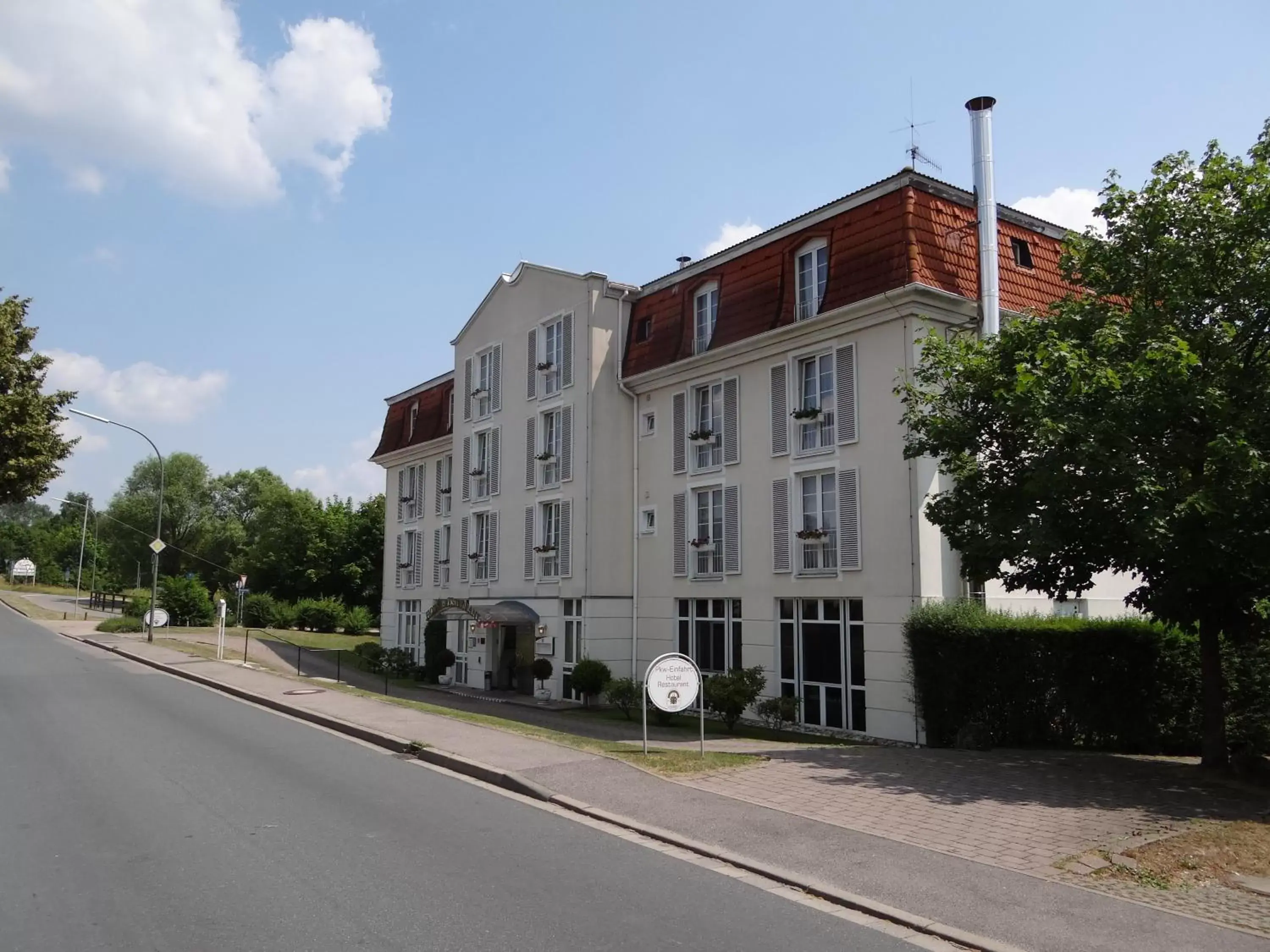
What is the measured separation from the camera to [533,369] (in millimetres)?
29875

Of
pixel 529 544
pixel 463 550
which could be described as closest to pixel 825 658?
pixel 529 544

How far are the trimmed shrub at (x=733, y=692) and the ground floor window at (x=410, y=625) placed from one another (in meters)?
19.7

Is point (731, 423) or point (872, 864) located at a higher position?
point (731, 423)

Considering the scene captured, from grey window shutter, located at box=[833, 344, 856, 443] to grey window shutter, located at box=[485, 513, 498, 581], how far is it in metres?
14.2

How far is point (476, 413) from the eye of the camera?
108 feet

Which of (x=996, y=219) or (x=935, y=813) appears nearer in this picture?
(x=935, y=813)

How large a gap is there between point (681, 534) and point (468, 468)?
1134cm

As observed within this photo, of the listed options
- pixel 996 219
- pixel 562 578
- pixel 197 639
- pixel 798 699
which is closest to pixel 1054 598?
pixel 798 699

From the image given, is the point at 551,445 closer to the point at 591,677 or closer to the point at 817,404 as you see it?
the point at 591,677

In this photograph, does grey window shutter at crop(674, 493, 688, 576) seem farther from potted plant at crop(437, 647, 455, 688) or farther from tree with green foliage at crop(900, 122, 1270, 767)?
potted plant at crop(437, 647, 455, 688)

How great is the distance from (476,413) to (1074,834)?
87.5ft

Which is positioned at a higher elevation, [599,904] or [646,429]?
[646,429]

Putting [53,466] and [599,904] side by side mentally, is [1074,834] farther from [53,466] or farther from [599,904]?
[53,466]

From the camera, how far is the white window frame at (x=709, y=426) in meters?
23.5
